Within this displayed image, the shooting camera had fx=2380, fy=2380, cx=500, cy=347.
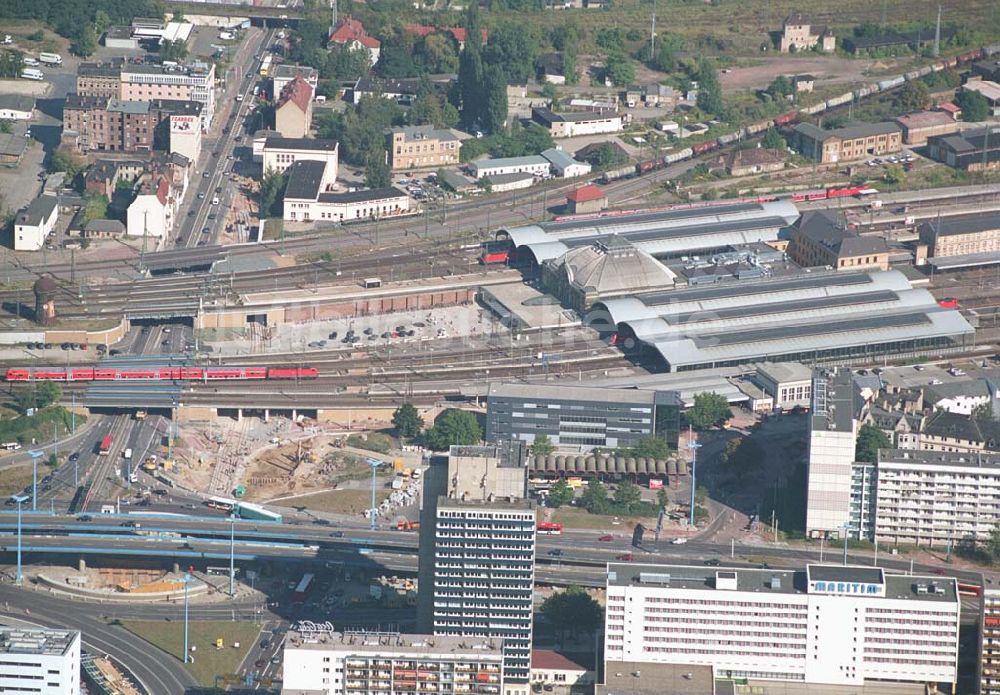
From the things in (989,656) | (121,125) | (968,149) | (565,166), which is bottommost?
(968,149)

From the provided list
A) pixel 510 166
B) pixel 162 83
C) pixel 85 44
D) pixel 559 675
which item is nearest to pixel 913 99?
pixel 510 166

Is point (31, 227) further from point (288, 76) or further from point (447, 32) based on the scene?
point (447, 32)

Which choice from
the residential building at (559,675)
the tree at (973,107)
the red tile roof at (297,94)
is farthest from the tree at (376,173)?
the residential building at (559,675)

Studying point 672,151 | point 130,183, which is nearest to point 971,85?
point 672,151

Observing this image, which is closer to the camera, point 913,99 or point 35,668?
point 35,668

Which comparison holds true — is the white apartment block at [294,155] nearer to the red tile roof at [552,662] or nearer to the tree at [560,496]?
the tree at [560,496]

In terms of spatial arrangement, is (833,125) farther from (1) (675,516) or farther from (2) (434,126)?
(1) (675,516)

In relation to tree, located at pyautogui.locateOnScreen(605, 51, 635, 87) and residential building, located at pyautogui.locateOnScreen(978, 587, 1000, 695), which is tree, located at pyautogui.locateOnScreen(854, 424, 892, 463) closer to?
residential building, located at pyautogui.locateOnScreen(978, 587, 1000, 695)
